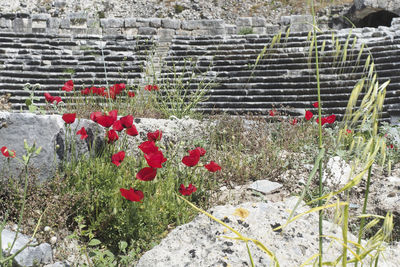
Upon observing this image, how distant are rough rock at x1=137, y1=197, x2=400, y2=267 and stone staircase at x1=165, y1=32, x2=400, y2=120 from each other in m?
5.22

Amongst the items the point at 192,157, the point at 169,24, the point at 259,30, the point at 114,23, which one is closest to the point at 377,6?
the point at 259,30

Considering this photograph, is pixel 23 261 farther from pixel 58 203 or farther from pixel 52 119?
pixel 52 119

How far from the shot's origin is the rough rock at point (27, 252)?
2.10 metres

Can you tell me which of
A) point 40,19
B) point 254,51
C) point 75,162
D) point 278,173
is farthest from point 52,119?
point 40,19

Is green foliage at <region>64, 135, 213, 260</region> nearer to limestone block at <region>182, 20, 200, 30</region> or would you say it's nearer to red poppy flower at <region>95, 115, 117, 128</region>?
red poppy flower at <region>95, 115, 117, 128</region>

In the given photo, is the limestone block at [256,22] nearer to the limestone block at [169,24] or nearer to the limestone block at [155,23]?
the limestone block at [169,24]

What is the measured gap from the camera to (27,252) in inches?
84.3

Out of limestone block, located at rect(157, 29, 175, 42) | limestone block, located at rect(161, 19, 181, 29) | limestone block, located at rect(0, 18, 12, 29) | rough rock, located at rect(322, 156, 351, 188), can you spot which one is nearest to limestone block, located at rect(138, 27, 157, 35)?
limestone block, located at rect(157, 29, 175, 42)

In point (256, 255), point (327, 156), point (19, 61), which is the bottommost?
point (19, 61)

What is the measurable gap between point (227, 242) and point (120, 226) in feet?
3.18

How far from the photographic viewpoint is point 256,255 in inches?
66.8

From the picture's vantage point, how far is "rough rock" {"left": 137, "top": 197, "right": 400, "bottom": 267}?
5.54 ft

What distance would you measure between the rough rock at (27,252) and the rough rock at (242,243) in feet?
2.50

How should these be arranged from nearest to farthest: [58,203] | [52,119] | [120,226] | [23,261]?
[23,261] → [120,226] → [58,203] → [52,119]
